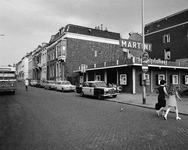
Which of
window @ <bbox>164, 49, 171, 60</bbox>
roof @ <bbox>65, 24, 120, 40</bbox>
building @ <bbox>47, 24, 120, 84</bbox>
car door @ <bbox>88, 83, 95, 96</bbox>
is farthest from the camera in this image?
window @ <bbox>164, 49, 171, 60</bbox>

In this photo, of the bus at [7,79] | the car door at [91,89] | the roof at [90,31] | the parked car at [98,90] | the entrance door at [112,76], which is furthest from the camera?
the roof at [90,31]

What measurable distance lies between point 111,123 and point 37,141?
9.78ft

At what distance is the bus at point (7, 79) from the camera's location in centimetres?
1708

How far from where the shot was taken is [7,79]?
17500 millimetres

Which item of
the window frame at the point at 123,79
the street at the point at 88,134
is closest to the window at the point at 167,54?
the window frame at the point at 123,79

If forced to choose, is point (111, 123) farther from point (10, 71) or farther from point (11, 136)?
point (10, 71)

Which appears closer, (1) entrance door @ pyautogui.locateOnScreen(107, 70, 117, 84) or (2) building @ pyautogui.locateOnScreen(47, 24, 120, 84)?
(1) entrance door @ pyautogui.locateOnScreen(107, 70, 117, 84)

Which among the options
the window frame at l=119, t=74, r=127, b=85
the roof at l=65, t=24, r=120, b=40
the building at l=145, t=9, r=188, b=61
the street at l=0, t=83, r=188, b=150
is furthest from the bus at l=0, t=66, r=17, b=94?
the building at l=145, t=9, r=188, b=61

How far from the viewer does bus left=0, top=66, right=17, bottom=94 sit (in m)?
17.1

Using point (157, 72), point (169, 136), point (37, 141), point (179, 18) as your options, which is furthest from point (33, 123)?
point (179, 18)

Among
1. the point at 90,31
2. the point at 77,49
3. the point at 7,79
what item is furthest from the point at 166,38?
the point at 7,79

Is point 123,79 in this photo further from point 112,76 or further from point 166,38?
point 166,38

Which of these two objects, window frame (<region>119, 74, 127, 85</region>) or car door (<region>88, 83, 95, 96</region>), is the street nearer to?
car door (<region>88, 83, 95, 96</region>)

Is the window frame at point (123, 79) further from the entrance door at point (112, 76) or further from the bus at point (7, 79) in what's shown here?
the bus at point (7, 79)
